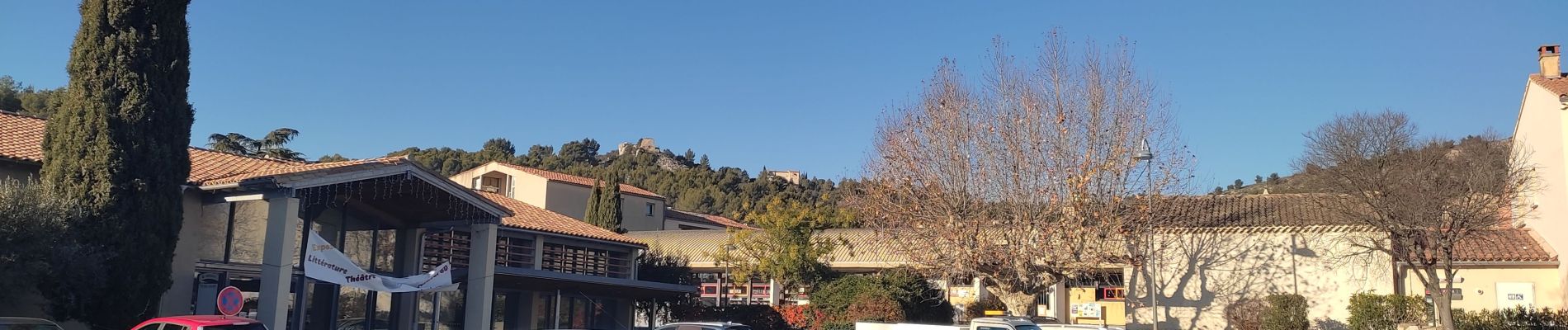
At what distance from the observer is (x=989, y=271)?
27969 millimetres

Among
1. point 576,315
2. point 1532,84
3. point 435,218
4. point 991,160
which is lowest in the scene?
point 576,315

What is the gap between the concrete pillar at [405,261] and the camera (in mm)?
25891

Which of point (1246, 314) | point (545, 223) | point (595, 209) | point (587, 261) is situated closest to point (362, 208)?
point (545, 223)

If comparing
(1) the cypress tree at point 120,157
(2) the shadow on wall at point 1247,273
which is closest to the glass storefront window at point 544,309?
(1) the cypress tree at point 120,157

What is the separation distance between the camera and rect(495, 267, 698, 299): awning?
91.8 ft

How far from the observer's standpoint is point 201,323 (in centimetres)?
1595

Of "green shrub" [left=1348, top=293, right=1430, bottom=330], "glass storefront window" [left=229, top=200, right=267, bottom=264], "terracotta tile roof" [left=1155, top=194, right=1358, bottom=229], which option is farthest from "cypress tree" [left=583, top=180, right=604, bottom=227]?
"green shrub" [left=1348, top=293, right=1430, bottom=330]

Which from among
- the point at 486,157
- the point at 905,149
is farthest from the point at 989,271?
the point at 486,157

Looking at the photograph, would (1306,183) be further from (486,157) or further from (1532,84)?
(486,157)

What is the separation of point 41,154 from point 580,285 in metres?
13.5

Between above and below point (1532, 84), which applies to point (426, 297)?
below

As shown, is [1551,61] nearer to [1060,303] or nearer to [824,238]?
[1060,303]

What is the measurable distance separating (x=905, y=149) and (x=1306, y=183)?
1368 centimetres

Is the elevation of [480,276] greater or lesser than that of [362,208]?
lesser
